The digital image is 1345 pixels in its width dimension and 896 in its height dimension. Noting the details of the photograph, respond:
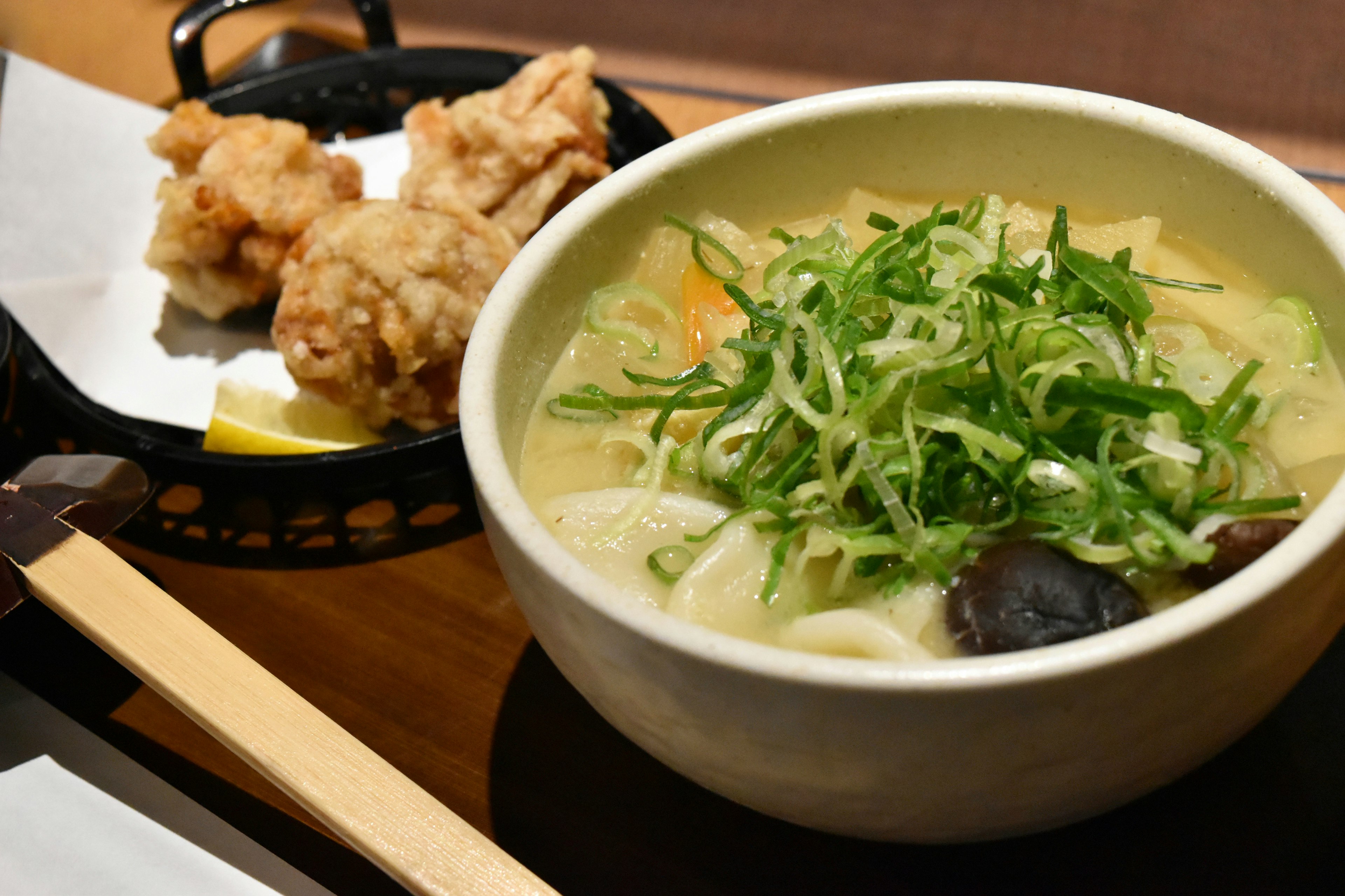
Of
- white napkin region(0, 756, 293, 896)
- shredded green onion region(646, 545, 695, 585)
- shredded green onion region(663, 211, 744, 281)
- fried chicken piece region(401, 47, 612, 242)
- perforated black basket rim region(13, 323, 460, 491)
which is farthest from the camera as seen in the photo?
fried chicken piece region(401, 47, 612, 242)

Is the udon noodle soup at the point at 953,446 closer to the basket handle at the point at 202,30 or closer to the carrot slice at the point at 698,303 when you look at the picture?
the carrot slice at the point at 698,303

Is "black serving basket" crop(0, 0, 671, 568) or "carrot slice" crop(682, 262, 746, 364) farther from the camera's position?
"black serving basket" crop(0, 0, 671, 568)

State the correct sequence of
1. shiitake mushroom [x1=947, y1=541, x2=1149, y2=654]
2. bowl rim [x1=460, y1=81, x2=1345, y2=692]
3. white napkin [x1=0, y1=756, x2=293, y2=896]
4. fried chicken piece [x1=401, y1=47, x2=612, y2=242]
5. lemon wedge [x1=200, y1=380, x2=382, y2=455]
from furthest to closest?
1. fried chicken piece [x1=401, y1=47, x2=612, y2=242]
2. lemon wedge [x1=200, y1=380, x2=382, y2=455]
3. white napkin [x1=0, y1=756, x2=293, y2=896]
4. shiitake mushroom [x1=947, y1=541, x2=1149, y2=654]
5. bowl rim [x1=460, y1=81, x2=1345, y2=692]

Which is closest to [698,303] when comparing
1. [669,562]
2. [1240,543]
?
[669,562]

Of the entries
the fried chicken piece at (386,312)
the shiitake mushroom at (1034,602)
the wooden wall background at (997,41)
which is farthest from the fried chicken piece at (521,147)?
the shiitake mushroom at (1034,602)

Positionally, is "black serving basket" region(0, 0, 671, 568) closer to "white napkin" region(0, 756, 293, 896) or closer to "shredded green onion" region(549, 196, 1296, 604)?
"white napkin" region(0, 756, 293, 896)

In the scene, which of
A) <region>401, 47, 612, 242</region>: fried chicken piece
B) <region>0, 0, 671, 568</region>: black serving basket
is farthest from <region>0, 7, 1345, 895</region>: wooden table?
<region>401, 47, 612, 242</region>: fried chicken piece
